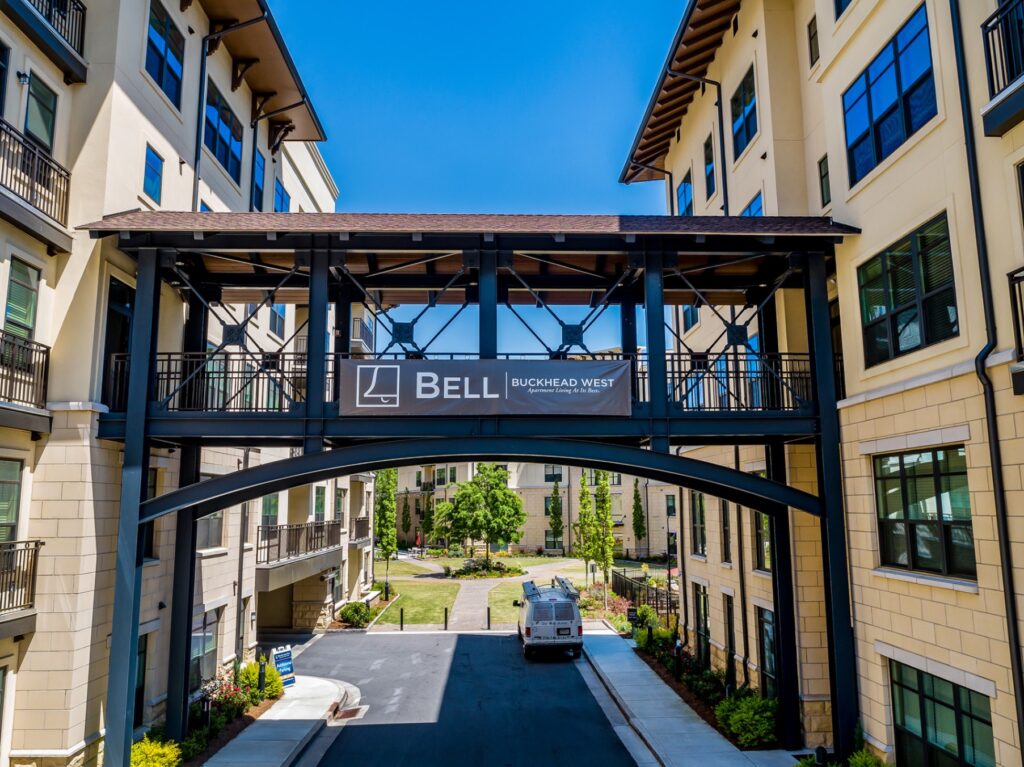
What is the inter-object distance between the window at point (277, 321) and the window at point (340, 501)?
29.7 feet

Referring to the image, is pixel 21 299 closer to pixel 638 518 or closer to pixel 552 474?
pixel 638 518

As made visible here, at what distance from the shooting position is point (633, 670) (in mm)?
21938

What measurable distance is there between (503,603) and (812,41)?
2936 cm

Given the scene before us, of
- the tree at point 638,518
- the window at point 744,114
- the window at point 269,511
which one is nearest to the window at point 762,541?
the window at point 744,114

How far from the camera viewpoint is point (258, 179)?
2209 centimetres

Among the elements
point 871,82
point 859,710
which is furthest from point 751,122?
point 859,710

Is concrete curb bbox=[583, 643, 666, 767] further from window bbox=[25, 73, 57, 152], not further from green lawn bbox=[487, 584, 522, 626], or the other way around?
window bbox=[25, 73, 57, 152]

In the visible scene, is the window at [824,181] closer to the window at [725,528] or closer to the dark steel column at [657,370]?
the dark steel column at [657,370]

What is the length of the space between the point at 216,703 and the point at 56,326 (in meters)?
8.91

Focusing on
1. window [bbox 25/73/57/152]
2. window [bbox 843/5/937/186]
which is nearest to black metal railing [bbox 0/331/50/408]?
window [bbox 25/73/57/152]

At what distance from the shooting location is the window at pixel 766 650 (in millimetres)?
16000

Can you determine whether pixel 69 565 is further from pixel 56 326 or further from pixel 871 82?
pixel 871 82

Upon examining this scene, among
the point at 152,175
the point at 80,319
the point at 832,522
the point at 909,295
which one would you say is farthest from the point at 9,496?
the point at 909,295

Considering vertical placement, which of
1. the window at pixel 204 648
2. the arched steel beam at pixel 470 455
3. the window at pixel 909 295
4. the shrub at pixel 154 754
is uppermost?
the window at pixel 909 295
